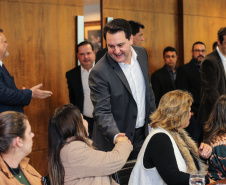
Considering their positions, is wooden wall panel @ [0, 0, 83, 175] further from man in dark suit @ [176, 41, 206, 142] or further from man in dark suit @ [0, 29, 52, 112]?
man in dark suit @ [176, 41, 206, 142]

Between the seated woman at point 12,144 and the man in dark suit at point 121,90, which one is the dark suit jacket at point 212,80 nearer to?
the man in dark suit at point 121,90

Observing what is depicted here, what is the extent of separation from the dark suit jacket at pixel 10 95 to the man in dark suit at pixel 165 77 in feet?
7.98

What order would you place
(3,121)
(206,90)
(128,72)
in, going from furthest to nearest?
(206,90)
(128,72)
(3,121)

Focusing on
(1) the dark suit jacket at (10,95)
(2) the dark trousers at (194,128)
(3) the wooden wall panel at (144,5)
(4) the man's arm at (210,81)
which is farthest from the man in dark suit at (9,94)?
(2) the dark trousers at (194,128)

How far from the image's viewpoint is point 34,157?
496cm

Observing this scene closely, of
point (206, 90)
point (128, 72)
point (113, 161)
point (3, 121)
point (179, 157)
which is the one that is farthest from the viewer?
point (206, 90)

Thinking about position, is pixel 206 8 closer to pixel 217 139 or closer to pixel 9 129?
pixel 217 139

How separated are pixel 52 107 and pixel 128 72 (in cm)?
209

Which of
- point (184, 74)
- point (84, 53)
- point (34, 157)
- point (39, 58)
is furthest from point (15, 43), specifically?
point (184, 74)

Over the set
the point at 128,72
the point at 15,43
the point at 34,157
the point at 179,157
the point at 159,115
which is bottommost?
the point at 34,157

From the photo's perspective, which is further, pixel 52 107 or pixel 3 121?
pixel 52 107

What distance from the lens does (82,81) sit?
15.9 ft

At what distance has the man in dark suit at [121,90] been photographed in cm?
302

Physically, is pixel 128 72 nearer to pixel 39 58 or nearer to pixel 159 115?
pixel 159 115
